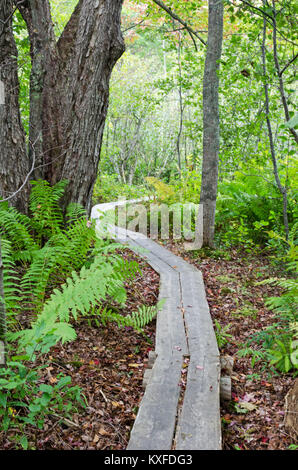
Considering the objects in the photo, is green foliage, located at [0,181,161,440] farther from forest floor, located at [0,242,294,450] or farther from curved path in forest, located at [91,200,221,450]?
curved path in forest, located at [91,200,221,450]

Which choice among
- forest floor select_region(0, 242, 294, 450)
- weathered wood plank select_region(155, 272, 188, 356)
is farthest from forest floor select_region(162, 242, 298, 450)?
weathered wood plank select_region(155, 272, 188, 356)

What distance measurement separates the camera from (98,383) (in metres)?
2.92

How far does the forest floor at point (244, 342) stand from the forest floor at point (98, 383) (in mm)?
720

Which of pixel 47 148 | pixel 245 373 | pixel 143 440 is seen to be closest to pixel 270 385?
pixel 245 373

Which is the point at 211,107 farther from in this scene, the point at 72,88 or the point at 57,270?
the point at 57,270

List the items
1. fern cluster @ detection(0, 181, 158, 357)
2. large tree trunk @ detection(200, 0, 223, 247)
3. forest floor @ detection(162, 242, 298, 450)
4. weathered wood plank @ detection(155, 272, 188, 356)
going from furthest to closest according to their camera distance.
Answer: large tree trunk @ detection(200, 0, 223, 247)
weathered wood plank @ detection(155, 272, 188, 356)
fern cluster @ detection(0, 181, 158, 357)
forest floor @ detection(162, 242, 298, 450)

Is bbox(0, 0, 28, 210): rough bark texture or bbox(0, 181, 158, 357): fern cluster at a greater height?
bbox(0, 0, 28, 210): rough bark texture

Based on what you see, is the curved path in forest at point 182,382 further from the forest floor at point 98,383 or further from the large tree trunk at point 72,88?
the large tree trunk at point 72,88

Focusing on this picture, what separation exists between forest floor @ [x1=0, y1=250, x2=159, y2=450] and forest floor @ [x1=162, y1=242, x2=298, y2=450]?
2.36 ft

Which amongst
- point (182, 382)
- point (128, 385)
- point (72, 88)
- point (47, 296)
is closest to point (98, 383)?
point (128, 385)

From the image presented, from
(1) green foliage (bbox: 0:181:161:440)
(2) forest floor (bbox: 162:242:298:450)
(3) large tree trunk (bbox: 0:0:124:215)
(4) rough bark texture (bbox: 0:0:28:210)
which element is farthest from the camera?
(3) large tree trunk (bbox: 0:0:124:215)

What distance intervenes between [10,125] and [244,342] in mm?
3430

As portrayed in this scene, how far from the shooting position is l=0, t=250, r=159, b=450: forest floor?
2.29 m
